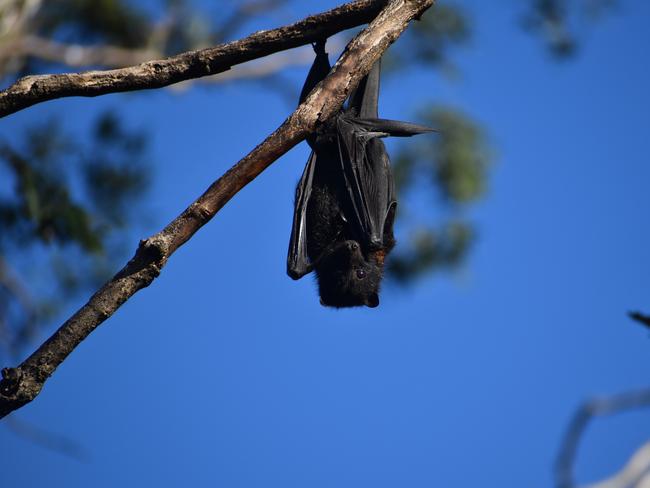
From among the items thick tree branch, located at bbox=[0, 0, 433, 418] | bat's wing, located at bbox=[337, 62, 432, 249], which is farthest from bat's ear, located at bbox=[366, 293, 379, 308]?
thick tree branch, located at bbox=[0, 0, 433, 418]

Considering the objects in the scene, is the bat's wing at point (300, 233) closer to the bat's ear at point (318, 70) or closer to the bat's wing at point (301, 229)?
the bat's wing at point (301, 229)

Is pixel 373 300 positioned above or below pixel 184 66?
below

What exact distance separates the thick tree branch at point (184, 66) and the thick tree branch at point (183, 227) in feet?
0.78

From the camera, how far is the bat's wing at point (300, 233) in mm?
6680

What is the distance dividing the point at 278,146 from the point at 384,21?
1079mm

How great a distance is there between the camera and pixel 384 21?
16.5 feet

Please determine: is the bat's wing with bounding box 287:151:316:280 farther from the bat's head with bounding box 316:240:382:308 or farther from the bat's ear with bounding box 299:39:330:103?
the bat's ear with bounding box 299:39:330:103

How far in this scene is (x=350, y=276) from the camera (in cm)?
697

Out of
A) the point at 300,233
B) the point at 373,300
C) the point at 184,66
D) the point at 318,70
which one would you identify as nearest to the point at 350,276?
the point at 373,300

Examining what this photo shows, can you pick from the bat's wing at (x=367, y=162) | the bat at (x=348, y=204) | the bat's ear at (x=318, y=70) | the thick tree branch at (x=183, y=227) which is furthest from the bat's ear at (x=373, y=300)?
the thick tree branch at (x=183, y=227)

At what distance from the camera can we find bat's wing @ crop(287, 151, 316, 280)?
668 cm

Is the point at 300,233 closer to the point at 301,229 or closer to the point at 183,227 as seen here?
the point at 301,229

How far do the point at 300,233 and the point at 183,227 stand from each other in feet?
7.77

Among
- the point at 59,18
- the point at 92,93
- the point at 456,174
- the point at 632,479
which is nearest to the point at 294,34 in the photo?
the point at 92,93
